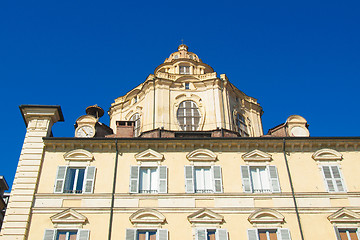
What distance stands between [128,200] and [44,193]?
4284 millimetres

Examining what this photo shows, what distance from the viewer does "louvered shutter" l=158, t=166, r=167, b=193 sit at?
20509mm

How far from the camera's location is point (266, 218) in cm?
1964

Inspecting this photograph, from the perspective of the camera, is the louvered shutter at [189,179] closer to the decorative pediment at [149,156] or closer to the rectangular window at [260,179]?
the decorative pediment at [149,156]

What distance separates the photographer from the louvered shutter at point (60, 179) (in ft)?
67.1

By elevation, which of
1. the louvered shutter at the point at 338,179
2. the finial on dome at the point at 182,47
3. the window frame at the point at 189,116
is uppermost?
the finial on dome at the point at 182,47

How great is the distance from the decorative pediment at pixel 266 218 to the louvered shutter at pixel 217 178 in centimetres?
210

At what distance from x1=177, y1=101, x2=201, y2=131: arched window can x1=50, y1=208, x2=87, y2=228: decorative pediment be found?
14268 millimetres

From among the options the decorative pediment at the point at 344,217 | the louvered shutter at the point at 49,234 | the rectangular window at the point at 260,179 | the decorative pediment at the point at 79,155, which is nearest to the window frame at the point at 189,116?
the rectangular window at the point at 260,179

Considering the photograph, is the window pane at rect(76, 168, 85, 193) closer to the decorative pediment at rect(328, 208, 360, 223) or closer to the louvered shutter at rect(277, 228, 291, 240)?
the louvered shutter at rect(277, 228, 291, 240)

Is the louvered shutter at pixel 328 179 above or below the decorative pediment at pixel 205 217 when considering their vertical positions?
above

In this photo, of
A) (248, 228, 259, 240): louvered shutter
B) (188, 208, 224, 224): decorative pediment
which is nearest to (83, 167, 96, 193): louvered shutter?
(188, 208, 224, 224): decorative pediment

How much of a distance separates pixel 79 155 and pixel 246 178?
29.6ft

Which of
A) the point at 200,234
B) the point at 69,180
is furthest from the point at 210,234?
the point at 69,180

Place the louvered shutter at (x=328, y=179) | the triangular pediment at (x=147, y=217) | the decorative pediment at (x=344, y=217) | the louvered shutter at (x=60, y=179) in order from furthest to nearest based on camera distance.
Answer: the louvered shutter at (x=328, y=179) → the louvered shutter at (x=60, y=179) → the decorative pediment at (x=344, y=217) → the triangular pediment at (x=147, y=217)
